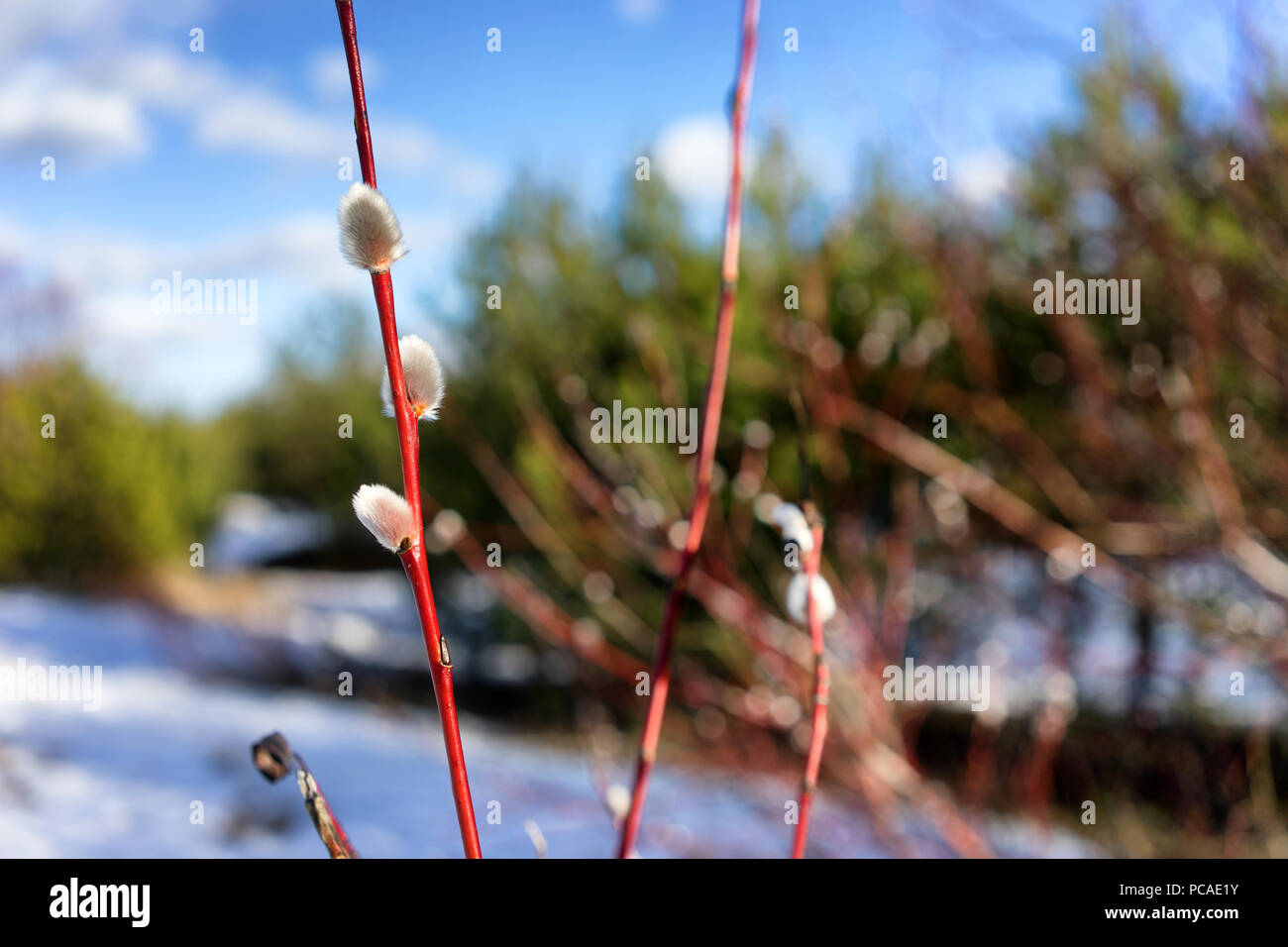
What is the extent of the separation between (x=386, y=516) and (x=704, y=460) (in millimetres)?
183

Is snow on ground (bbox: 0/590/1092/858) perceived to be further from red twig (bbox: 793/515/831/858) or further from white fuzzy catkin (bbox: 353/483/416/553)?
white fuzzy catkin (bbox: 353/483/416/553)

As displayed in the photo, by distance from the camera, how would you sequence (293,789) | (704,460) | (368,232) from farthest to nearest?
1. (293,789)
2. (704,460)
3. (368,232)

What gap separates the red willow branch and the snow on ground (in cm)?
125

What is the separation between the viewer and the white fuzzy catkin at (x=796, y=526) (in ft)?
1.44

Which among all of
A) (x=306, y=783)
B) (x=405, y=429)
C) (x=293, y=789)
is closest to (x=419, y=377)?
(x=405, y=429)

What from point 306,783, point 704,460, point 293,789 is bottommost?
point 293,789

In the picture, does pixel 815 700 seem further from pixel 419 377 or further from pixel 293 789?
pixel 293 789

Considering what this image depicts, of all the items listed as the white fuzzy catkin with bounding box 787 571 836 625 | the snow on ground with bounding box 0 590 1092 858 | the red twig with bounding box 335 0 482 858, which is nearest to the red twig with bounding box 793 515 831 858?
the white fuzzy catkin with bounding box 787 571 836 625

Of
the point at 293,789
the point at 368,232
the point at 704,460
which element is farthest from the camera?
the point at 293,789

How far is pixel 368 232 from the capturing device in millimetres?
286

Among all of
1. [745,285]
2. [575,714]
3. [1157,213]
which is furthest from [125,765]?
[1157,213]

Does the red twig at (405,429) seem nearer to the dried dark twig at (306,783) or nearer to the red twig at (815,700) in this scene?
the dried dark twig at (306,783)
